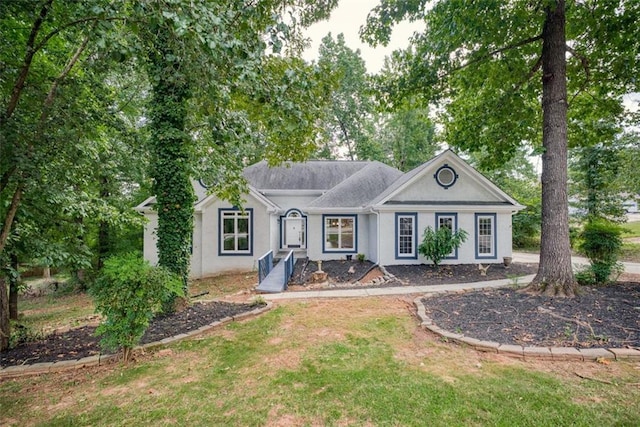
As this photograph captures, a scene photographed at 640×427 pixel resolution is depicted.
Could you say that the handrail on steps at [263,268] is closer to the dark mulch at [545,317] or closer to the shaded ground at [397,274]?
the shaded ground at [397,274]

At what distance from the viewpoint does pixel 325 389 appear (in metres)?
3.47

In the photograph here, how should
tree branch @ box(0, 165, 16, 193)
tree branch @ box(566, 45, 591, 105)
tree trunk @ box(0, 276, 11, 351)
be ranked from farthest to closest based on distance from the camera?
tree branch @ box(566, 45, 591, 105)
tree trunk @ box(0, 276, 11, 351)
tree branch @ box(0, 165, 16, 193)

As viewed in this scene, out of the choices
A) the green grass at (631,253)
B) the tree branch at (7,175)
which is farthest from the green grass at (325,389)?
the green grass at (631,253)

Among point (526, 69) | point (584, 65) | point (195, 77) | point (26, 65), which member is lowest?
point (195, 77)

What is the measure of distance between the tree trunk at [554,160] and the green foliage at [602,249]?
5.67 ft

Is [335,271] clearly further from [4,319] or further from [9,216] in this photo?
[9,216]

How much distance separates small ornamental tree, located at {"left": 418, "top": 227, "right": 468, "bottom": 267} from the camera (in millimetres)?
11266

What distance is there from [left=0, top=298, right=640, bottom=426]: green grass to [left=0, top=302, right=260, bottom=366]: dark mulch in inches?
24.8

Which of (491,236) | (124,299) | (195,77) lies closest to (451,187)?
(491,236)

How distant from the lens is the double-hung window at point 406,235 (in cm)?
1218

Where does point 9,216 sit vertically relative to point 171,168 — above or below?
below

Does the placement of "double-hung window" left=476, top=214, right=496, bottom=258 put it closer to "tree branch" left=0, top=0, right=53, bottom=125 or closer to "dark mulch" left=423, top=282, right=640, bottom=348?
"dark mulch" left=423, top=282, right=640, bottom=348

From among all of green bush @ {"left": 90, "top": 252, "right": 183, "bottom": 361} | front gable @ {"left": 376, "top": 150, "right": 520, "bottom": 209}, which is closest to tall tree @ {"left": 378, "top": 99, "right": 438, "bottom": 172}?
front gable @ {"left": 376, "top": 150, "right": 520, "bottom": 209}

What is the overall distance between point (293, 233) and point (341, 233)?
150 inches
